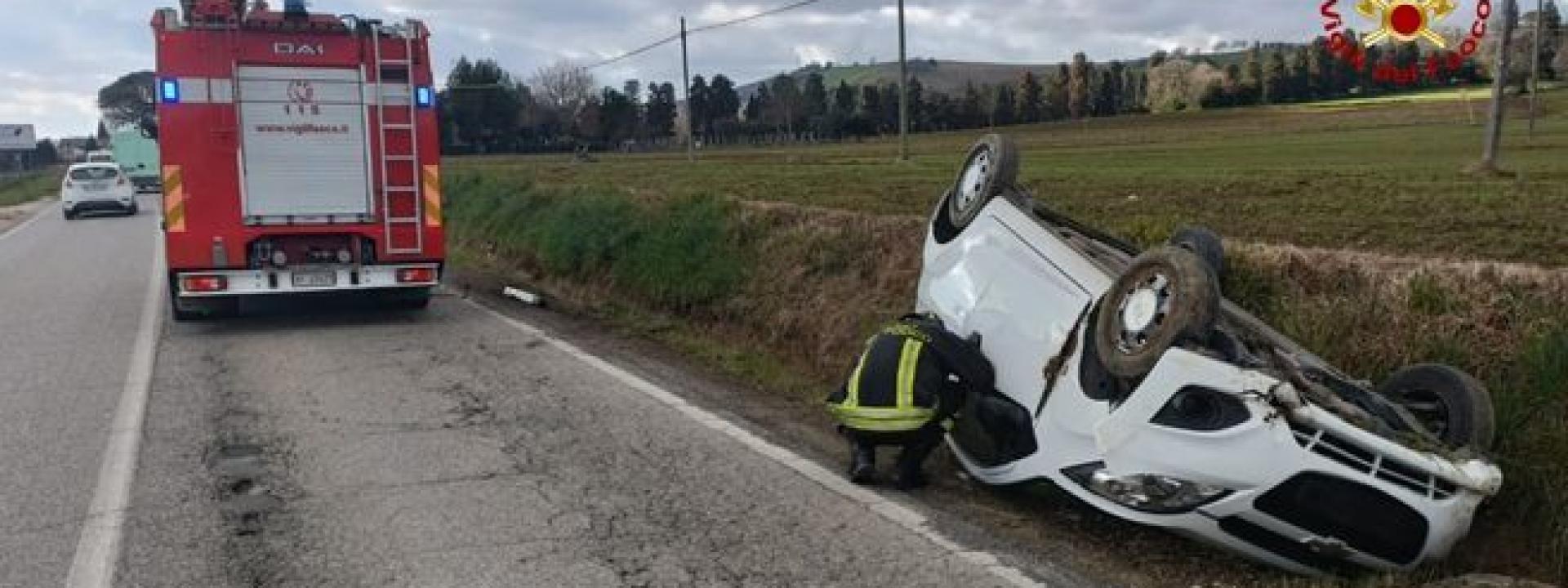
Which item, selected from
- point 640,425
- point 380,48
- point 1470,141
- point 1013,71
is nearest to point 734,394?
point 640,425

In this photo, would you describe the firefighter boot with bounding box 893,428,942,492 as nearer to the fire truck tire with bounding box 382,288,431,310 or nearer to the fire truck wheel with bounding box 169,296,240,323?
the fire truck tire with bounding box 382,288,431,310

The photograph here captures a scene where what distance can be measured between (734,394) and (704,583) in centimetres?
350

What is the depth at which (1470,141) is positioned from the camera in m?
32.1

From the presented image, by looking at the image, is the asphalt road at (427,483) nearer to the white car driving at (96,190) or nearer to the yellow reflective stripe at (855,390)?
the yellow reflective stripe at (855,390)

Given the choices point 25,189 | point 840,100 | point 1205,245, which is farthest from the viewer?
point 840,100

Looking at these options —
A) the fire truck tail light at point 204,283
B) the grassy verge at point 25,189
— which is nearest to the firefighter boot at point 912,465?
the fire truck tail light at point 204,283

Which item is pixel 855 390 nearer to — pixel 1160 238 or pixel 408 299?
pixel 1160 238

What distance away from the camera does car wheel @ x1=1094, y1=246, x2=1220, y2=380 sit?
4363 millimetres

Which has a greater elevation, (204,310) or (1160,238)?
(1160,238)

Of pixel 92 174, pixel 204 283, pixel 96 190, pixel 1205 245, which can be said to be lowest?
pixel 204 283

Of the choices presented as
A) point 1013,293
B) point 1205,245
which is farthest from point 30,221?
point 1205,245

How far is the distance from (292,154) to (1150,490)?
8916 mm

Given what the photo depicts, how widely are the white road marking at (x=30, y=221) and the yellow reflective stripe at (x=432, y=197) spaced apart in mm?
18540

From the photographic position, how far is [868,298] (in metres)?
9.15
